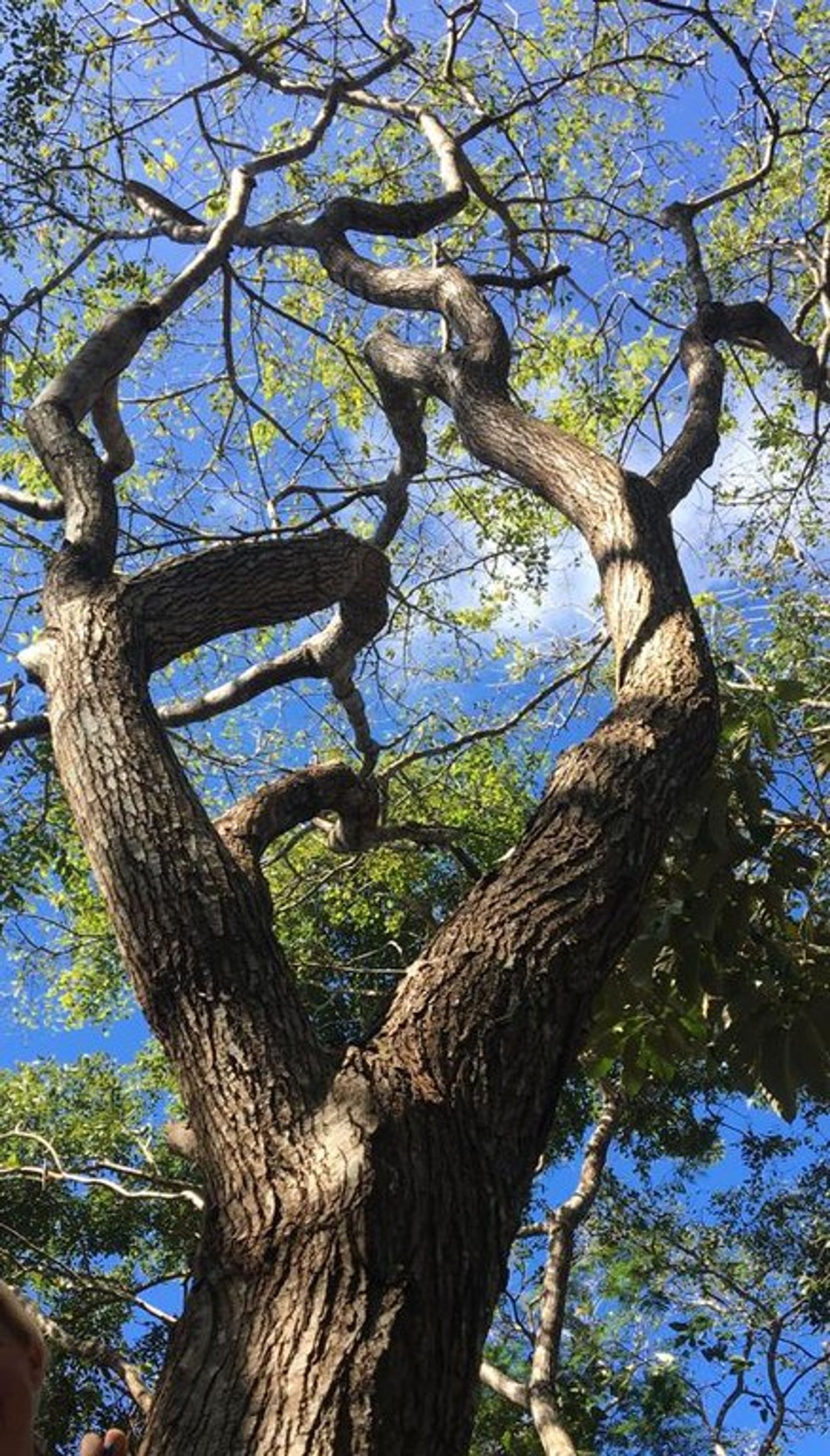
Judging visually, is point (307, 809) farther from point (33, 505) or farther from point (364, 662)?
point (364, 662)

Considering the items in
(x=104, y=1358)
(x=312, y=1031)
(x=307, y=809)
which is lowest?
(x=312, y=1031)

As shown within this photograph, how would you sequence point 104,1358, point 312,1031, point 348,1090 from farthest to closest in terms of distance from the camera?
point 104,1358 < point 312,1031 < point 348,1090

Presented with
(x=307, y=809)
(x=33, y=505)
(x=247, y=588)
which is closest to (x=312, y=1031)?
(x=307, y=809)

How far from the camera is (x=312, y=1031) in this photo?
255cm

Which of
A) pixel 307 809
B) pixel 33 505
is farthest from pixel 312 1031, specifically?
pixel 33 505

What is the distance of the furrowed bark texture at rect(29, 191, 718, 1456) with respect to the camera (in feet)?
6.55

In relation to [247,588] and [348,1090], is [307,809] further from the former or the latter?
[348,1090]

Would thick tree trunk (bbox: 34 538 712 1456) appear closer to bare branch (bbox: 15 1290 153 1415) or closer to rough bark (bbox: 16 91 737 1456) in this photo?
rough bark (bbox: 16 91 737 1456)

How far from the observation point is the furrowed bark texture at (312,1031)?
2.00m

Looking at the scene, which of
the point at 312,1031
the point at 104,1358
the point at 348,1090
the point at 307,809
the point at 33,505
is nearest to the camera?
the point at 348,1090

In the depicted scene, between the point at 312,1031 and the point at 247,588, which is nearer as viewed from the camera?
the point at 312,1031

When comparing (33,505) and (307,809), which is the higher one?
(33,505)

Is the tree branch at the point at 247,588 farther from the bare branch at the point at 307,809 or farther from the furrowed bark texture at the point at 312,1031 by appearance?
the bare branch at the point at 307,809

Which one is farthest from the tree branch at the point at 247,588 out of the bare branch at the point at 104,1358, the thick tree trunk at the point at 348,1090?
the bare branch at the point at 104,1358
